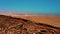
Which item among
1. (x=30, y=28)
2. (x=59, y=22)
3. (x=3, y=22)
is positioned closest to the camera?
(x=59, y=22)

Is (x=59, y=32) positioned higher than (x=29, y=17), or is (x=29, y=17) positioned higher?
(x=29, y=17)

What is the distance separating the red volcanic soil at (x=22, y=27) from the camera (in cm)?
227

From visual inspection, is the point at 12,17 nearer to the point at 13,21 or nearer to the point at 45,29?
the point at 13,21

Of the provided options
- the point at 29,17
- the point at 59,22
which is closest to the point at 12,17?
the point at 29,17

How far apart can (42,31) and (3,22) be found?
0.60 meters

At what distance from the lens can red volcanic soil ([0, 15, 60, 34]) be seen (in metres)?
2.27

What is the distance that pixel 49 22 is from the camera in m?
2.23

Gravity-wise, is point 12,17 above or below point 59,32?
above

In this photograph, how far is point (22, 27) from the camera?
240 centimetres

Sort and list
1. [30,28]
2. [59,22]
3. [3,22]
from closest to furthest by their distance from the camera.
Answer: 1. [59,22]
2. [30,28]
3. [3,22]

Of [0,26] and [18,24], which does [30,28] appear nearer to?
[18,24]

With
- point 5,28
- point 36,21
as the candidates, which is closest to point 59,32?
point 36,21

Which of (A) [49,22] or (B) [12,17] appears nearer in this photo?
(A) [49,22]

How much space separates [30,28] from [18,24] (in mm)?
A: 185
